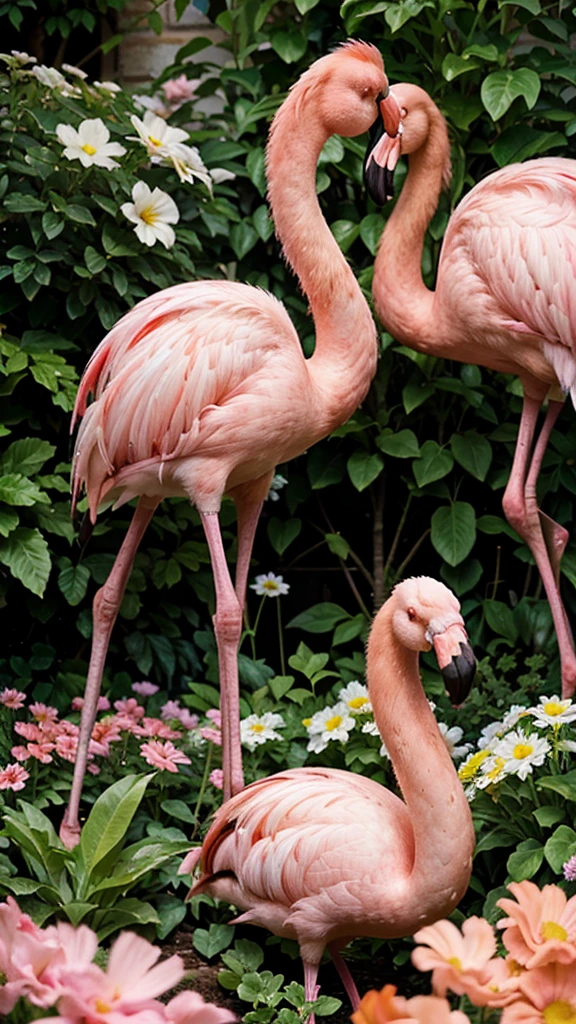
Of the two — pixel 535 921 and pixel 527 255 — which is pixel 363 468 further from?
pixel 535 921

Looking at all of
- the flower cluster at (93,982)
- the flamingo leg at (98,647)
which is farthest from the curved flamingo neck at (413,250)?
the flower cluster at (93,982)

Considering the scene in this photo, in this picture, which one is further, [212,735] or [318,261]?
[212,735]

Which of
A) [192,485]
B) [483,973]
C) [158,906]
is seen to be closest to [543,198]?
[192,485]

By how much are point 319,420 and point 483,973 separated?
202 centimetres

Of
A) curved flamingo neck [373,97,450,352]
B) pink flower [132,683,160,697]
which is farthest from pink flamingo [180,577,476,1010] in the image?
curved flamingo neck [373,97,450,352]

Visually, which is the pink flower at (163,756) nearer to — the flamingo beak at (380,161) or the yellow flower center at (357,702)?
the yellow flower center at (357,702)

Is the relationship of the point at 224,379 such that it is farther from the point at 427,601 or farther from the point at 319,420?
the point at 427,601

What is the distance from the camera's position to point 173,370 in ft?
9.09

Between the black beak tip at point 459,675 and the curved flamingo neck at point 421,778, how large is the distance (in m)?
0.30

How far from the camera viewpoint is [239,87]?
4441 millimetres

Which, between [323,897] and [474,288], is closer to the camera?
[323,897]

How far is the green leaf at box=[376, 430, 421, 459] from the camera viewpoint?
394cm

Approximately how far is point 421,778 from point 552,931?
1166 mm

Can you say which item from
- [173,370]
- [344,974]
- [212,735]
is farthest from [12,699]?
[344,974]
